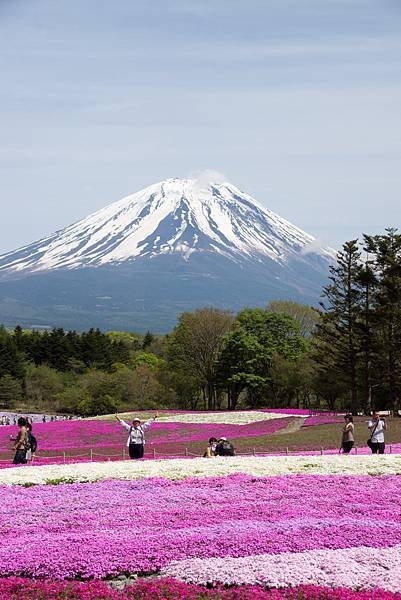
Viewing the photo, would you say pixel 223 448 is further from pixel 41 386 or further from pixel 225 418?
pixel 41 386

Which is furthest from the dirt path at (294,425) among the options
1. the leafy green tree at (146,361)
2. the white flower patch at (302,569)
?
the leafy green tree at (146,361)

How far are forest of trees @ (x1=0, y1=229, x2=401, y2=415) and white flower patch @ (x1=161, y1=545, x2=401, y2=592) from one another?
5100cm

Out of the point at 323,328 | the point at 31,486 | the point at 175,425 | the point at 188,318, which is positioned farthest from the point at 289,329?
the point at 31,486

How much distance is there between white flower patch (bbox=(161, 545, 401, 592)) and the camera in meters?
12.0

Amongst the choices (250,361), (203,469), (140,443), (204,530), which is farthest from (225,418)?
(204,530)

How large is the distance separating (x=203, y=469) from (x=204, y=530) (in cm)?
873

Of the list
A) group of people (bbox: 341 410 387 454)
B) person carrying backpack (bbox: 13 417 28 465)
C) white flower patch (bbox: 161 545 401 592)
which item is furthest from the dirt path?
white flower patch (bbox: 161 545 401 592)

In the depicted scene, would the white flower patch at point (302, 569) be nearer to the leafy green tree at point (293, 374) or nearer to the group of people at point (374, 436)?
the group of people at point (374, 436)

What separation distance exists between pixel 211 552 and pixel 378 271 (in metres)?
56.5

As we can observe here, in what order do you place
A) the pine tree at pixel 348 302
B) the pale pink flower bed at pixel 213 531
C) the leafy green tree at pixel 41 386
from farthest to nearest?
the leafy green tree at pixel 41 386
the pine tree at pixel 348 302
the pale pink flower bed at pixel 213 531

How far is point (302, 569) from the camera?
12.4 metres

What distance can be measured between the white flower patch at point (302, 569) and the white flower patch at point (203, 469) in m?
9.58

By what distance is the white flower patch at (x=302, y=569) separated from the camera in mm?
11977

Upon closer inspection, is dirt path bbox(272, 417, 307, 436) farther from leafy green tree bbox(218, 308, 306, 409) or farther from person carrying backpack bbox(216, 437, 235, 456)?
leafy green tree bbox(218, 308, 306, 409)
